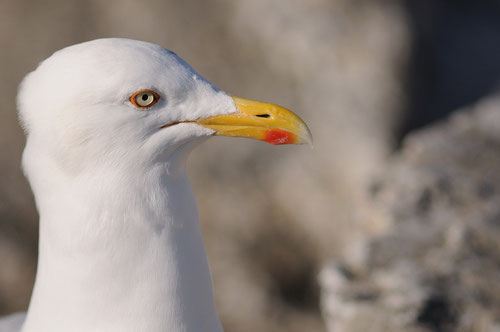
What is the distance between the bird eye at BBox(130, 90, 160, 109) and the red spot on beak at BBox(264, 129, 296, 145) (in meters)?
0.35

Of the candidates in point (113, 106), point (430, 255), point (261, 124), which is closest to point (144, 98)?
point (113, 106)

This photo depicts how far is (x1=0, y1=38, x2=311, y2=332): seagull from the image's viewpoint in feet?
5.78

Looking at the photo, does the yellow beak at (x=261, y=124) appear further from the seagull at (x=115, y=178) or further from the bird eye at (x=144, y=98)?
the bird eye at (x=144, y=98)

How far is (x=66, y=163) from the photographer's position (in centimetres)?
177

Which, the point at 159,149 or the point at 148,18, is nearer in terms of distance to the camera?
the point at 159,149

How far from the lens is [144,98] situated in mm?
1815

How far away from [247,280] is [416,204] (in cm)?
209

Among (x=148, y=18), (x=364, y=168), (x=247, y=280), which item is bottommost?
(x=247, y=280)

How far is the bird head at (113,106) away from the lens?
68.9 inches

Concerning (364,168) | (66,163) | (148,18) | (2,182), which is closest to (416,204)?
(364,168)

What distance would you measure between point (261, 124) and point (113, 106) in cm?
43

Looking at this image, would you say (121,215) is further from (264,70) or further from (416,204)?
(264,70)

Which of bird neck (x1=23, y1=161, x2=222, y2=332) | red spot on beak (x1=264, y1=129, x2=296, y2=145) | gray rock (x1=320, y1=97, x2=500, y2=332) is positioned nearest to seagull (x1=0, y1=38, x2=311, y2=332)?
bird neck (x1=23, y1=161, x2=222, y2=332)

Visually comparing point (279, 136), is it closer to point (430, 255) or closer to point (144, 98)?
point (144, 98)
